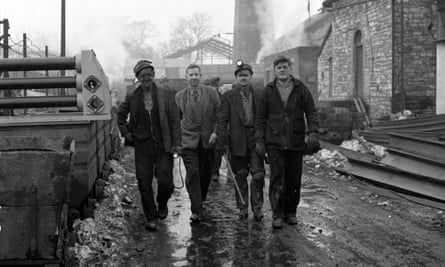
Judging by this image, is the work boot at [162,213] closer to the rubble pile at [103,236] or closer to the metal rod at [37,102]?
the rubble pile at [103,236]

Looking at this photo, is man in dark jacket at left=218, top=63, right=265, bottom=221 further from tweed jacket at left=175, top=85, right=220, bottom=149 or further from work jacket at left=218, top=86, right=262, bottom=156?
tweed jacket at left=175, top=85, right=220, bottom=149

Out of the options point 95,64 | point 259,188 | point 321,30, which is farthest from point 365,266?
point 321,30

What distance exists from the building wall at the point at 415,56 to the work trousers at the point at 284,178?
39.2 ft

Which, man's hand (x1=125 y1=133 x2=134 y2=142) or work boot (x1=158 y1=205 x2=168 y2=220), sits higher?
man's hand (x1=125 y1=133 x2=134 y2=142)

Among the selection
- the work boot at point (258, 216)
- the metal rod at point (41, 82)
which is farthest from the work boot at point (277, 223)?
the metal rod at point (41, 82)

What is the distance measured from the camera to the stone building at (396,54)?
17547mm

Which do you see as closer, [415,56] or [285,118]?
[285,118]

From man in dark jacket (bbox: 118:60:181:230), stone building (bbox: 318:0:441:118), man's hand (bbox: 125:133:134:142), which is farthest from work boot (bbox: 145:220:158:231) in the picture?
stone building (bbox: 318:0:441:118)

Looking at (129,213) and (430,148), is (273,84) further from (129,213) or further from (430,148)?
(430,148)

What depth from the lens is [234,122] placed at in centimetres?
713

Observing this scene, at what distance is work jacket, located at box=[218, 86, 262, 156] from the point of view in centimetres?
705

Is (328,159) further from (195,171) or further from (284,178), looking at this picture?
(195,171)

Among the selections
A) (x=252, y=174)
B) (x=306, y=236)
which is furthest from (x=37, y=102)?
(x=306, y=236)

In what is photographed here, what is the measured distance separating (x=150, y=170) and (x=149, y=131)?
46cm
